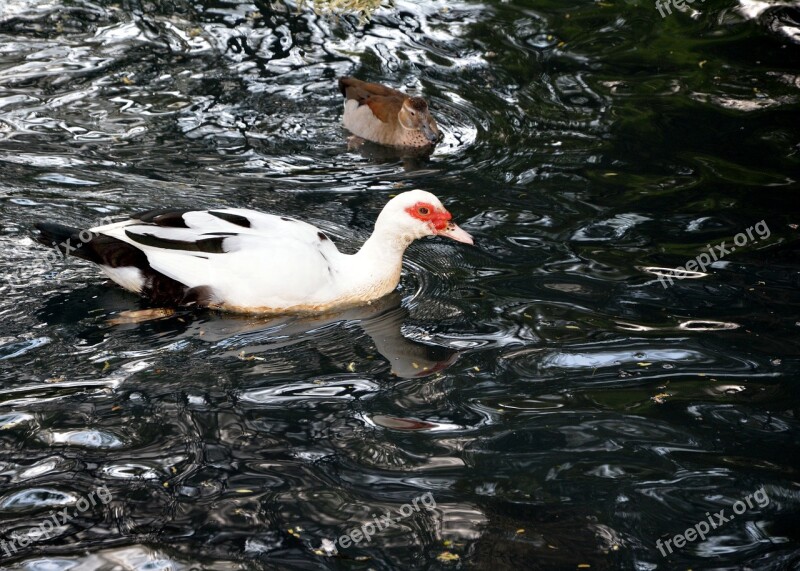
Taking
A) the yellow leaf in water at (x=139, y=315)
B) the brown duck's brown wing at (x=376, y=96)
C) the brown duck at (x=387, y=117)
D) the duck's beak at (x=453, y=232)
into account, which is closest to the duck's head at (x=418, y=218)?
the duck's beak at (x=453, y=232)

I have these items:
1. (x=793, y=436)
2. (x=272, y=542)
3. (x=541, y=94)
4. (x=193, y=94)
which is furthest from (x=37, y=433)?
(x=541, y=94)

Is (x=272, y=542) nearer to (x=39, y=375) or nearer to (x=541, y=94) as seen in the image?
(x=39, y=375)

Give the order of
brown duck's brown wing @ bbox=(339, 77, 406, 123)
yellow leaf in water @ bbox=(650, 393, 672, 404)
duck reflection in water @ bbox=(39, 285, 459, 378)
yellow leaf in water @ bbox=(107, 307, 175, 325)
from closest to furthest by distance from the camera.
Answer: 1. yellow leaf in water @ bbox=(650, 393, 672, 404)
2. duck reflection in water @ bbox=(39, 285, 459, 378)
3. yellow leaf in water @ bbox=(107, 307, 175, 325)
4. brown duck's brown wing @ bbox=(339, 77, 406, 123)

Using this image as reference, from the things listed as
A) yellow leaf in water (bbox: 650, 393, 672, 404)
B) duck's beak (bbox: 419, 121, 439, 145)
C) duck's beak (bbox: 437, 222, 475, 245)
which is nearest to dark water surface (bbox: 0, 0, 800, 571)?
yellow leaf in water (bbox: 650, 393, 672, 404)

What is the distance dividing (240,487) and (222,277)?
2.09m

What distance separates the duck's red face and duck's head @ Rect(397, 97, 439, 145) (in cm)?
322

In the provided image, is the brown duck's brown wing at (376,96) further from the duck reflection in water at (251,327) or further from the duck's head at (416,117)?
the duck reflection in water at (251,327)

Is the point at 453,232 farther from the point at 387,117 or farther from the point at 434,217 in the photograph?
the point at 387,117

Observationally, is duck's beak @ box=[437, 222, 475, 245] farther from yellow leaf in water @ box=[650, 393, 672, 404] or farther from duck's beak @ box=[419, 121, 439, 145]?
duck's beak @ box=[419, 121, 439, 145]

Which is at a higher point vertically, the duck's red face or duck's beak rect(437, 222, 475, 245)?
the duck's red face

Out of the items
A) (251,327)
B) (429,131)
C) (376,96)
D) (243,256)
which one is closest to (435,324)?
(251,327)

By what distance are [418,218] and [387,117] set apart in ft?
11.4

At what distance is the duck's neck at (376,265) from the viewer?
713cm

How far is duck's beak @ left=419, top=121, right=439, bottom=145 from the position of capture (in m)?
10.2
